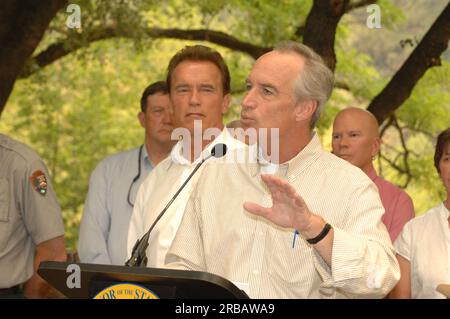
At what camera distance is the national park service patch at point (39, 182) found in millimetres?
4500

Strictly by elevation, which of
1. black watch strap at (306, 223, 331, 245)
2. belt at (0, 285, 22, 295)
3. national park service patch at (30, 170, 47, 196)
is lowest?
belt at (0, 285, 22, 295)

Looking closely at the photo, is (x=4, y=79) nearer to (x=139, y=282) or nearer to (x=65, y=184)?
(x=139, y=282)

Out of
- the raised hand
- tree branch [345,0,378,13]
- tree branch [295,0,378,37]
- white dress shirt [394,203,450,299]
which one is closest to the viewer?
the raised hand

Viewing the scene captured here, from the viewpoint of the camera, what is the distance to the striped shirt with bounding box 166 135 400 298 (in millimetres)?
2736

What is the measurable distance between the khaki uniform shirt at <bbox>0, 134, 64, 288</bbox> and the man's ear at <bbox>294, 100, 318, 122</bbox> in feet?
6.15

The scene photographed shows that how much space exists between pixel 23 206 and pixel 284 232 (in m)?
2.01

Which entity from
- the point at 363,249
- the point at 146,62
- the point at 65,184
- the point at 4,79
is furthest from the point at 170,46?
the point at 363,249

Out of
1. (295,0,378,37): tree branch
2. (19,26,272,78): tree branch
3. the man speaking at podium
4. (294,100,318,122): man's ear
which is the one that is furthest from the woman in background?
(19,26,272,78): tree branch

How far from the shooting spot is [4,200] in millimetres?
4457

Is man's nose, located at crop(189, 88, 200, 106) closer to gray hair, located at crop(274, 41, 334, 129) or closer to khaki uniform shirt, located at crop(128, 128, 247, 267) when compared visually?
khaki uniform shirt, located at crop(128, 128, 247, 267)

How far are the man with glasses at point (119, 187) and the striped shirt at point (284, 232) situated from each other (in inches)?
67.2

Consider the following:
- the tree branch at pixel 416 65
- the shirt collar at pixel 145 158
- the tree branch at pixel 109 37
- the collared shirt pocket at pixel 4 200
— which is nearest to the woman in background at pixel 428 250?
the shirt collar at pixel 145 158

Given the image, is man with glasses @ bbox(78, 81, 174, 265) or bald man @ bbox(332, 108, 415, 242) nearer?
man with glasses @ bbox(78, 81, 174, 265)

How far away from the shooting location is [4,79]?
298 inches
